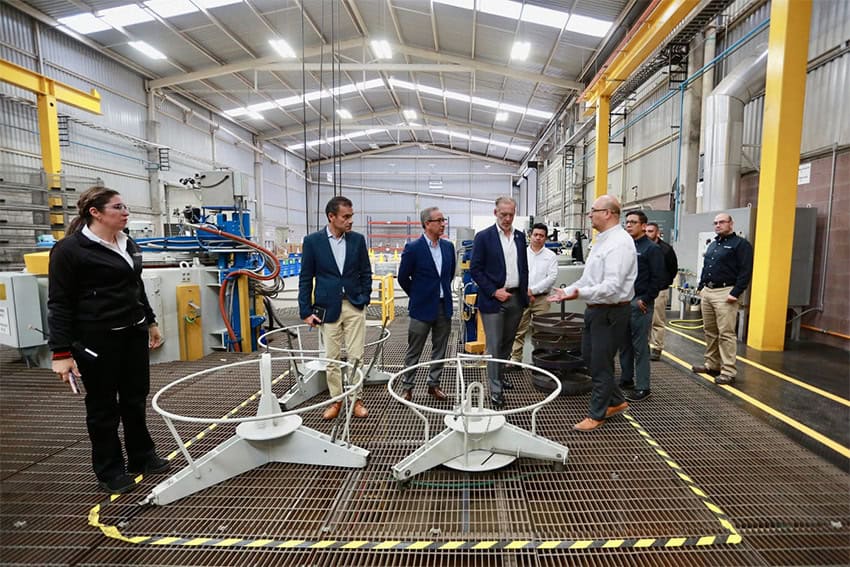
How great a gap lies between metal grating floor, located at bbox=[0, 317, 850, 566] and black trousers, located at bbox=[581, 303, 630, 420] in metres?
0.25

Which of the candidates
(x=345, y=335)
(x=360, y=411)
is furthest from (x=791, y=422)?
(x=345, y=335)

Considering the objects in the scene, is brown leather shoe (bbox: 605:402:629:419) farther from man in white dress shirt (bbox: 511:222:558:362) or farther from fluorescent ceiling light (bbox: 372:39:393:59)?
fluorescent ceiling light (bbox: 372:39:393:59)

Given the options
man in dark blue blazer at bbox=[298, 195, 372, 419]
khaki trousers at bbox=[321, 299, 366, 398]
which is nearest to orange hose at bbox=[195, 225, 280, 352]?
man in dark blue blazer at bbox=[298, 195, 372, 419]

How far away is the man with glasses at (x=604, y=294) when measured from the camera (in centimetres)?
267

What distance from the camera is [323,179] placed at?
26.6 meters

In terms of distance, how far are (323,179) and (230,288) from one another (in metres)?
22.8

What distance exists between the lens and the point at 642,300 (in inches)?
135

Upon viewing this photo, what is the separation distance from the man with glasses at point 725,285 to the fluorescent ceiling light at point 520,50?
26.6 feet

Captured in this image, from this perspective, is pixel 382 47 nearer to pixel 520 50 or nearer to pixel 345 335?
pixel 520 50

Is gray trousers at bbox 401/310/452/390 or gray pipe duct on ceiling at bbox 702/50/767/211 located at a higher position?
gray pipe duct on ceiling at bbox 702/50/767/211

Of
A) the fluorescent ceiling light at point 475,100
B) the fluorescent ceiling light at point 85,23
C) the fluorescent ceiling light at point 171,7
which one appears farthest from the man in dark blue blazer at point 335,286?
the fluorescent ceiling light at point 475,100

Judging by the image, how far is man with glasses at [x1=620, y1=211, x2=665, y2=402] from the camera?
344 centimetres

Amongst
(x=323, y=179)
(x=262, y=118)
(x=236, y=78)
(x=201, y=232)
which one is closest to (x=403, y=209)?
(x=323, y=179)

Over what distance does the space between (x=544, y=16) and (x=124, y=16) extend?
939cm
